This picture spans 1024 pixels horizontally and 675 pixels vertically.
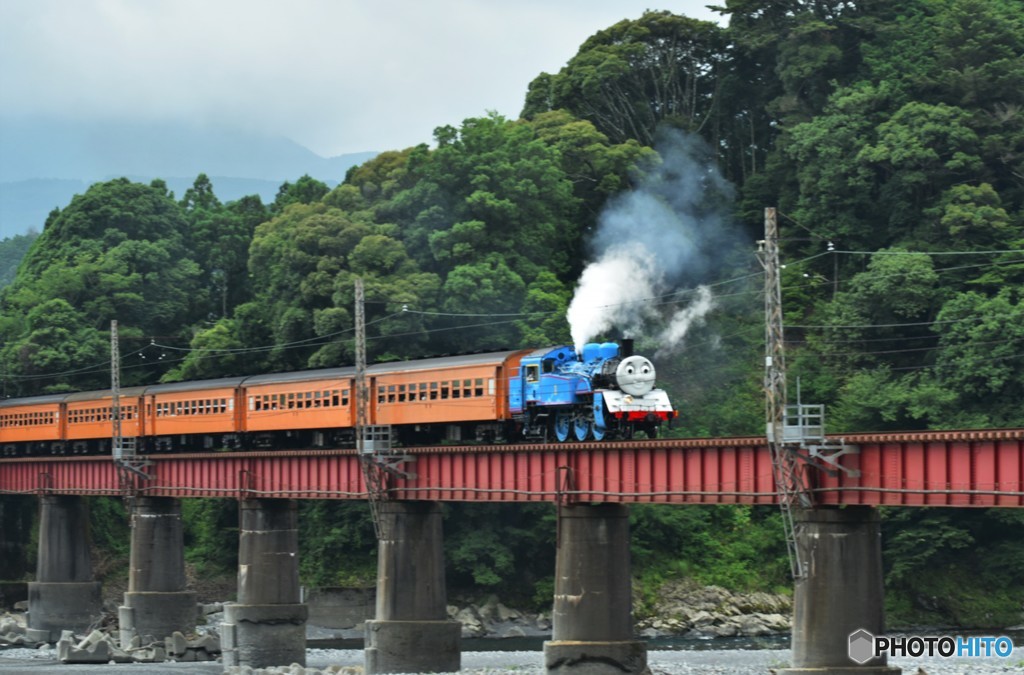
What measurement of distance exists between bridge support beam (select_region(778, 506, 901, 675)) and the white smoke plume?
1709 inches

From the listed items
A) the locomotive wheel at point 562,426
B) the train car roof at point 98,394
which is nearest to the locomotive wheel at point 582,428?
the locomotive wheel at point 562,426

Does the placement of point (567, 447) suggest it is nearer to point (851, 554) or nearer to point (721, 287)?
point (851, 554)

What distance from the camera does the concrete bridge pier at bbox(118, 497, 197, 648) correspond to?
78.8 metres

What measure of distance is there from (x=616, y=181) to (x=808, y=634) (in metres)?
A: 65.0

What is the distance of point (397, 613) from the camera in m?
60.7

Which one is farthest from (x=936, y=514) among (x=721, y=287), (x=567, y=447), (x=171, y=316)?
(x=171, y=316)

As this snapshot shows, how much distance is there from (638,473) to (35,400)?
171 ft

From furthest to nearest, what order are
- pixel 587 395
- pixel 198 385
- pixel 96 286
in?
1. pixel 96 286
2. pixel 198 385
3. pixel 587 395

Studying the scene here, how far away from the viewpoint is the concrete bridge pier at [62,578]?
288 ft

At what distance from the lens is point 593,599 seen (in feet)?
172

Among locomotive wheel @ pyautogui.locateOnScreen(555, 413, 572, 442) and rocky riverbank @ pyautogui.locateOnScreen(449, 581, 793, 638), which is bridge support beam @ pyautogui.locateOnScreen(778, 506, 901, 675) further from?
rocky riverbank @ pyautogui.locateOnScreen(449, 581, 793, 638)

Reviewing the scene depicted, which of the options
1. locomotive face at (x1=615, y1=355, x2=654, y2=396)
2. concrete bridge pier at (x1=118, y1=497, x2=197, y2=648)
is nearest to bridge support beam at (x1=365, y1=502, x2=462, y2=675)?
locomotive face at (x1=615, y1=355, x2=654, y2=396)

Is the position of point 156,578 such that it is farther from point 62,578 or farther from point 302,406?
point 302,406

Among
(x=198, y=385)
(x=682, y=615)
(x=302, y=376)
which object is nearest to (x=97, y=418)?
(x=198, y=385)
